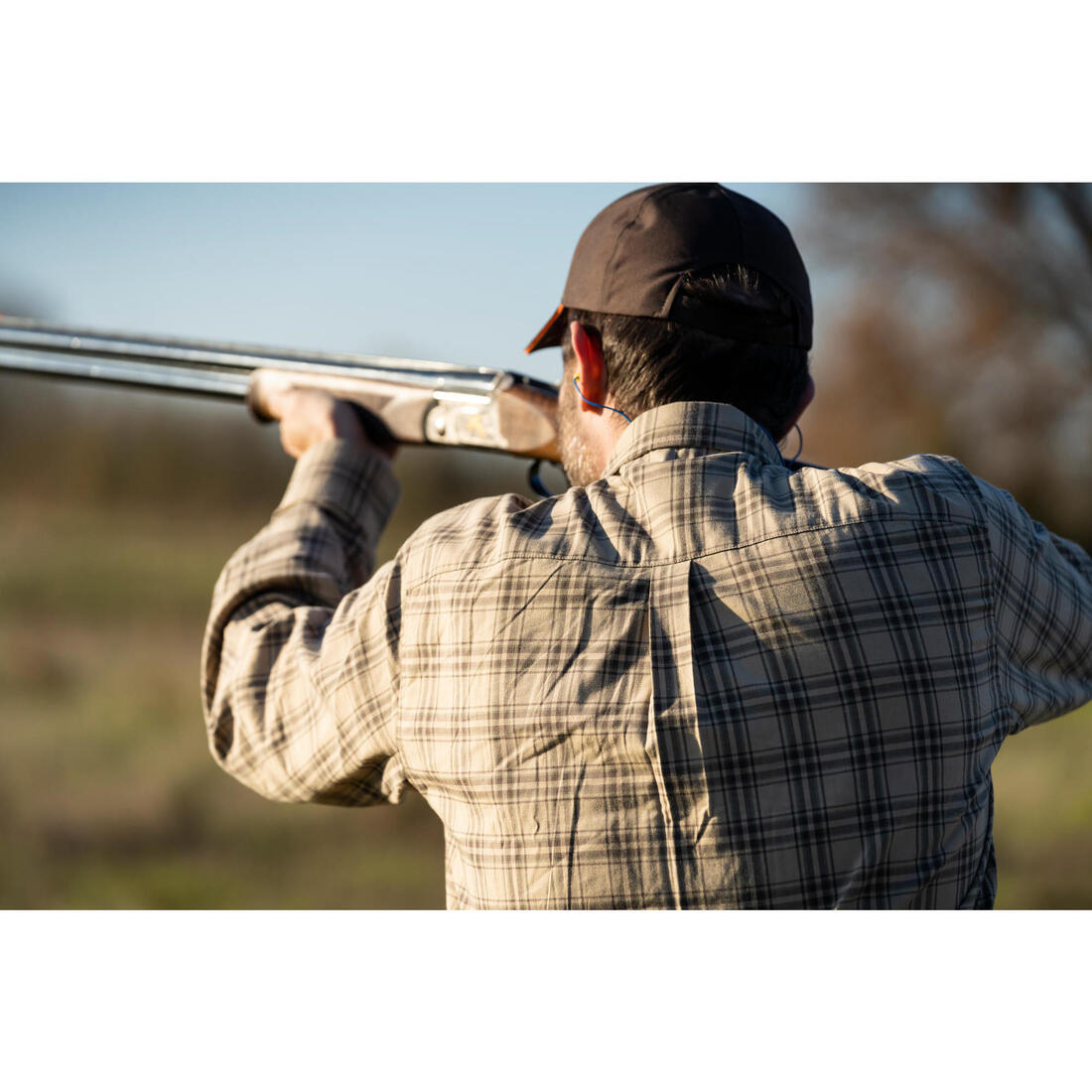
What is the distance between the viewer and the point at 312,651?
3.81 feet

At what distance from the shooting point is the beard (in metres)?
1.22

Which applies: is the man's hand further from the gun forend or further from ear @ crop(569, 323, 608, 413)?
ear @ crop(569, 323, 608, 413)

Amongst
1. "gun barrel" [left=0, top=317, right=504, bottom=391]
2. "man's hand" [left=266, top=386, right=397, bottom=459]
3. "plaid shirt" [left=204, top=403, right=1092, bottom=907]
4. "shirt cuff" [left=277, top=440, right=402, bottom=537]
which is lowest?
"plaid shirt" [left=204, top=403, right=1092, bottom=907]

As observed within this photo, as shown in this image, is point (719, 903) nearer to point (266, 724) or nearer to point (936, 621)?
point (936, 621)

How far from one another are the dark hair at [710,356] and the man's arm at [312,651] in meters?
0.36

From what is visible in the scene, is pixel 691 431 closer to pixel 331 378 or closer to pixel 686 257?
pixel 686 257

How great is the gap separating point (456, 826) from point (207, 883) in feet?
13.8

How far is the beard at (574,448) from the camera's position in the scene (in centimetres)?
122

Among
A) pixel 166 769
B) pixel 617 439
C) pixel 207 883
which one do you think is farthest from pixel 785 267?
pixel 166 769

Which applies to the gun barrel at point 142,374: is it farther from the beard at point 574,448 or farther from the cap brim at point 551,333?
the beard at point 574,448

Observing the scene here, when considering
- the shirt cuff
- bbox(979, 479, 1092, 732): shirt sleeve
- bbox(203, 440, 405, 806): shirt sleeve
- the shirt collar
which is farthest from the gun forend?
bbox(979, 479, 1092, 732): shirt sleeve

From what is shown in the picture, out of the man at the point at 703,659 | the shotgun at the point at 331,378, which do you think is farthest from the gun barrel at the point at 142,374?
the man at the point at 703,659

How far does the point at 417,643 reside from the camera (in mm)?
1016

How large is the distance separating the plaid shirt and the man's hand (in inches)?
31.2
